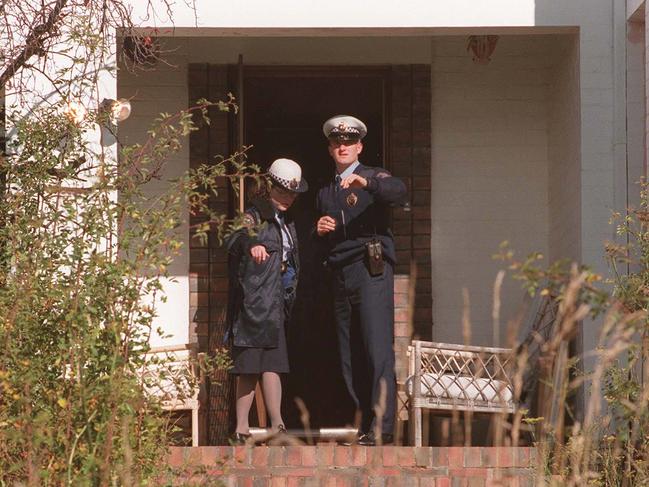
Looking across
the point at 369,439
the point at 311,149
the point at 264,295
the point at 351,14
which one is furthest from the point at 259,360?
the point at 311,149

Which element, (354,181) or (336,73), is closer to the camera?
(354,181)

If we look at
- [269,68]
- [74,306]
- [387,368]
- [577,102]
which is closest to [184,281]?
[269,68]

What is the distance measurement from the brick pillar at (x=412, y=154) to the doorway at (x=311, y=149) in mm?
105

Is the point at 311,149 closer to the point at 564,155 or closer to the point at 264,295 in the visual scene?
the point at 564,155

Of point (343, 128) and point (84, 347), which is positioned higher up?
point (343, 128)

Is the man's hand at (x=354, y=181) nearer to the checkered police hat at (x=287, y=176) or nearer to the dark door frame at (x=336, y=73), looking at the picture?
the checkered police hat at (x=287, y=176)

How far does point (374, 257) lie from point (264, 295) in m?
0.59

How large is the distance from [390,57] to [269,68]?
2.48 ft

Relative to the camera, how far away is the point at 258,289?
310 inches

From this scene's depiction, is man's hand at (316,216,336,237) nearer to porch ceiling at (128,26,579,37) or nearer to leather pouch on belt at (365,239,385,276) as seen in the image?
leather pouch on belt at (365,239,385,276)

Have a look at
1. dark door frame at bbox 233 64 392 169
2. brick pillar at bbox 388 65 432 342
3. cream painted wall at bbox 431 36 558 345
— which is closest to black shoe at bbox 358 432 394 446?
cream painted wall at bbox 431 36 558 345

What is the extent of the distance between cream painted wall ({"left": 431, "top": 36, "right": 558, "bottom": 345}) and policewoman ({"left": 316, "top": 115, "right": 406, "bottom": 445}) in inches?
63.4

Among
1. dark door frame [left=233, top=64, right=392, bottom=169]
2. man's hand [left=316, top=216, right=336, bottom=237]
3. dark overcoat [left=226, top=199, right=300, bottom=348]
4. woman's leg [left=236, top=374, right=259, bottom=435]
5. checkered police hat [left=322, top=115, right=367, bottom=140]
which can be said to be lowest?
woman's leg [left=236, top=374, right=259, bottom=435]

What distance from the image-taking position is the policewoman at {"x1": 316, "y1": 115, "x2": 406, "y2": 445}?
7836mm
